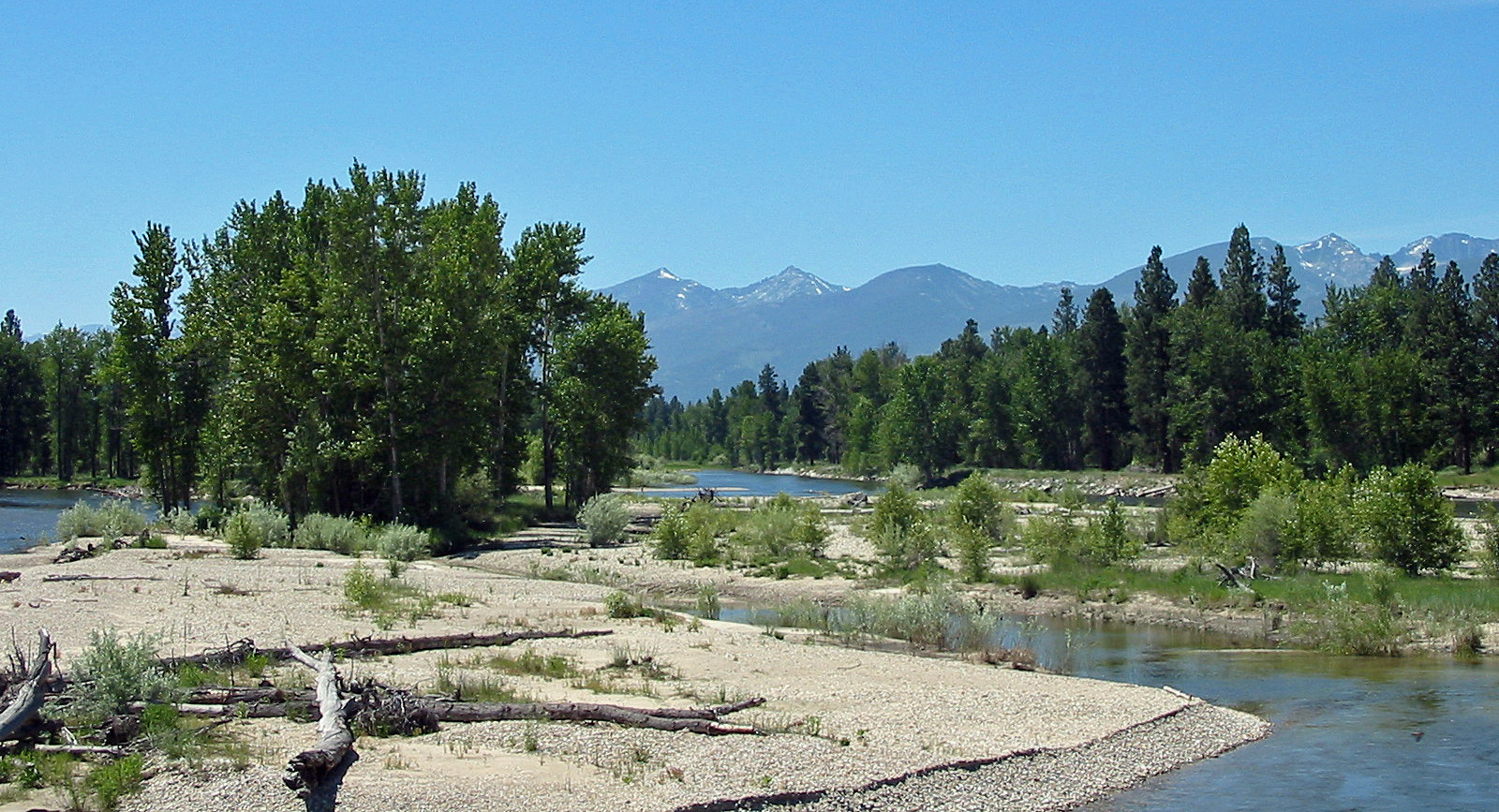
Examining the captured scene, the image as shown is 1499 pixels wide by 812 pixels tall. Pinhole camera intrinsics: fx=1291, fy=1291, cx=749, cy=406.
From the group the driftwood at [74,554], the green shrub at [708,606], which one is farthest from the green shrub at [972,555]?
the driftwood at [74,554]

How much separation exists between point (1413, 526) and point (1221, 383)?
210 ft

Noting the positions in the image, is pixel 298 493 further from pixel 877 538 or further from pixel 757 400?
pixel 757 400

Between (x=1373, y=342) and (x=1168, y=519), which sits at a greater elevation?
(x=1373, y=342)

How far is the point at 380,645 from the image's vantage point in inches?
894

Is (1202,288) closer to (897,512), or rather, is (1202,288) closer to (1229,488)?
(1229,488)

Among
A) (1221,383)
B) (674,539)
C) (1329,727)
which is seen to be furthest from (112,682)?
(1221,383)

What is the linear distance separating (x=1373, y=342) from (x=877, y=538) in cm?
7982

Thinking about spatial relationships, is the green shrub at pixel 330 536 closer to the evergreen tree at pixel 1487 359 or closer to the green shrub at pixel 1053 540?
the green shrub at pixel 1053 540

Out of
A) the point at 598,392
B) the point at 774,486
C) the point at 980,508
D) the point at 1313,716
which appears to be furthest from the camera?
the point at 774,486

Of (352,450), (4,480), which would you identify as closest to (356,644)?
(352,450)

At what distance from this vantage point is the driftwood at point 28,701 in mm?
13984

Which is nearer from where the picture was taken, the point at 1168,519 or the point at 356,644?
the point at 356,644

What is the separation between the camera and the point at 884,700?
20469 mm

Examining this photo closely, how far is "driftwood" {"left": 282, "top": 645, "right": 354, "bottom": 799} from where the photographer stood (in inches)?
502
